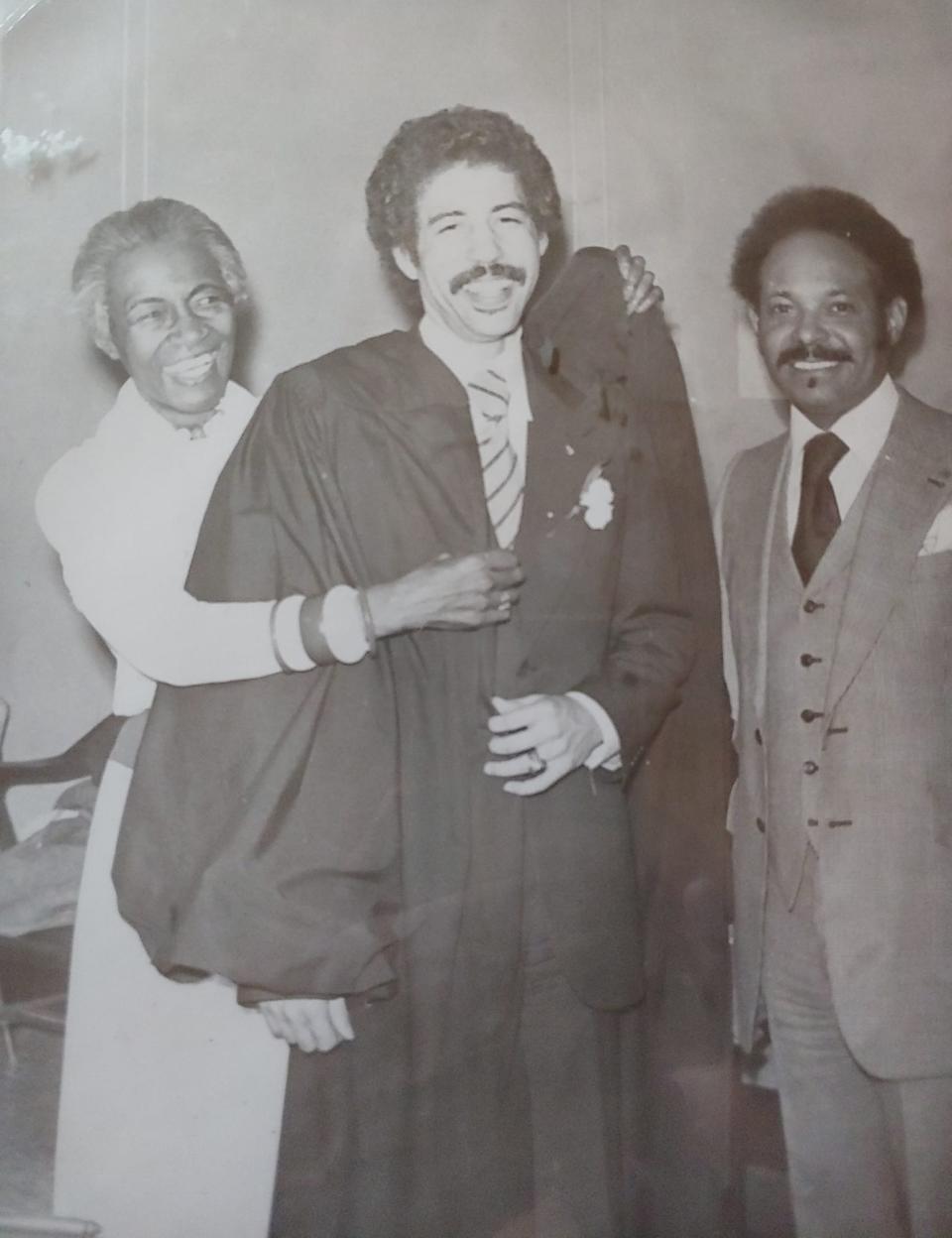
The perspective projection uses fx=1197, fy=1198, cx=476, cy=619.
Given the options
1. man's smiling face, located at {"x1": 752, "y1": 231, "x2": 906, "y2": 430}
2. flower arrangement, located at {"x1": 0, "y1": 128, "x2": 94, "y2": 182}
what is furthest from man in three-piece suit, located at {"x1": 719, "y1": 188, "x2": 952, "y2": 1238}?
flower arrangement, located at {"x1": 0, "y1": 128, "x2": 94, "y2": 182}

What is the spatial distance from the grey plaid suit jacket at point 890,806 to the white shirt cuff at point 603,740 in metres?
0.25

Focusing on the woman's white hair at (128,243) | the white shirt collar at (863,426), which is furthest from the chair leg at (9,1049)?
the white shirt collar at (863,426)

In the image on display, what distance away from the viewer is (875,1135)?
1.91 m

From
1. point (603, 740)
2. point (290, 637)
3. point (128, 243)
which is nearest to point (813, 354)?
point (603, 740)

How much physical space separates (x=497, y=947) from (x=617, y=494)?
0.73m

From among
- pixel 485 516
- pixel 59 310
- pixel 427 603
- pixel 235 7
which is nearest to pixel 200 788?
pixel 427 603

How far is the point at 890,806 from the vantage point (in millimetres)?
1899

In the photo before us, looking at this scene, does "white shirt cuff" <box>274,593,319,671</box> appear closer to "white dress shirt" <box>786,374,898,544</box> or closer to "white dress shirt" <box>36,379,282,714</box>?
"white dress shirt" <box>36,379,282,714</box>

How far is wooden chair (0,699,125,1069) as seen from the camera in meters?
1.79

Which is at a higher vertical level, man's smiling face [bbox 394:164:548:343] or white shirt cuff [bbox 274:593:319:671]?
man's smiling face [bbox 394:164:548:343]

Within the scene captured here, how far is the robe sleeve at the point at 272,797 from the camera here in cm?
174

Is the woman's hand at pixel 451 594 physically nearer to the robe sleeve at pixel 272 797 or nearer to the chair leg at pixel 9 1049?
the robe sleeve at pixel 272 797

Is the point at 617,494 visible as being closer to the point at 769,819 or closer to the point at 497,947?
the point at 769,819

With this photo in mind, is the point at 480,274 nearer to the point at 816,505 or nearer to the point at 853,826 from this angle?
the point at 816,505
